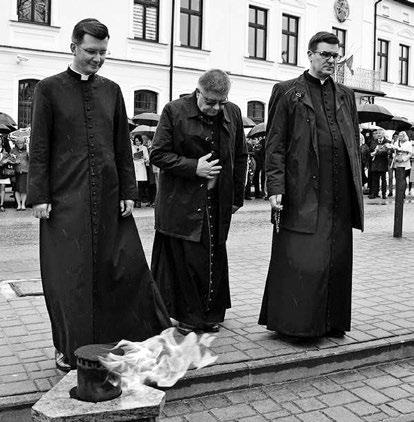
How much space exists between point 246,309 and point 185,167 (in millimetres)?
1585

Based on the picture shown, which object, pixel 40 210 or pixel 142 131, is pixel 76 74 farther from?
pixel 142 131

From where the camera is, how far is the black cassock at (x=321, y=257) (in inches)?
192

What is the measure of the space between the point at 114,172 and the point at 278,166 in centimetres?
123

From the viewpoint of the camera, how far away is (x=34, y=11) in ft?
73.7

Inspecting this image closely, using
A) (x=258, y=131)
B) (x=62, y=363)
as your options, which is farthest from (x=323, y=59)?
(x=258, y=131)

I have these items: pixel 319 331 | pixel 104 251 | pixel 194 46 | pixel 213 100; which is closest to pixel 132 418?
pixel 104 251

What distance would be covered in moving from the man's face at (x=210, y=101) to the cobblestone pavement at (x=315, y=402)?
1.98 meters

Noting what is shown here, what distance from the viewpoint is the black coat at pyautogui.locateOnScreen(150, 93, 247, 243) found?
16.4 ft

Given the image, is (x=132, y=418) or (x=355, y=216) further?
(x=355, y=216)

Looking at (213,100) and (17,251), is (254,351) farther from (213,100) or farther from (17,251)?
(17,251)

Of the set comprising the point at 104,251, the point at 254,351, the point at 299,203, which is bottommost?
the point at 254,351

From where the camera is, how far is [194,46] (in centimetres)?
2650

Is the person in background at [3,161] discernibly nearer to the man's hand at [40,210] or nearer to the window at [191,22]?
the man's hand at [40,210]

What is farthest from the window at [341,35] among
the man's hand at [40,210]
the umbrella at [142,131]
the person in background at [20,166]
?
the man's hand at [40,210]
